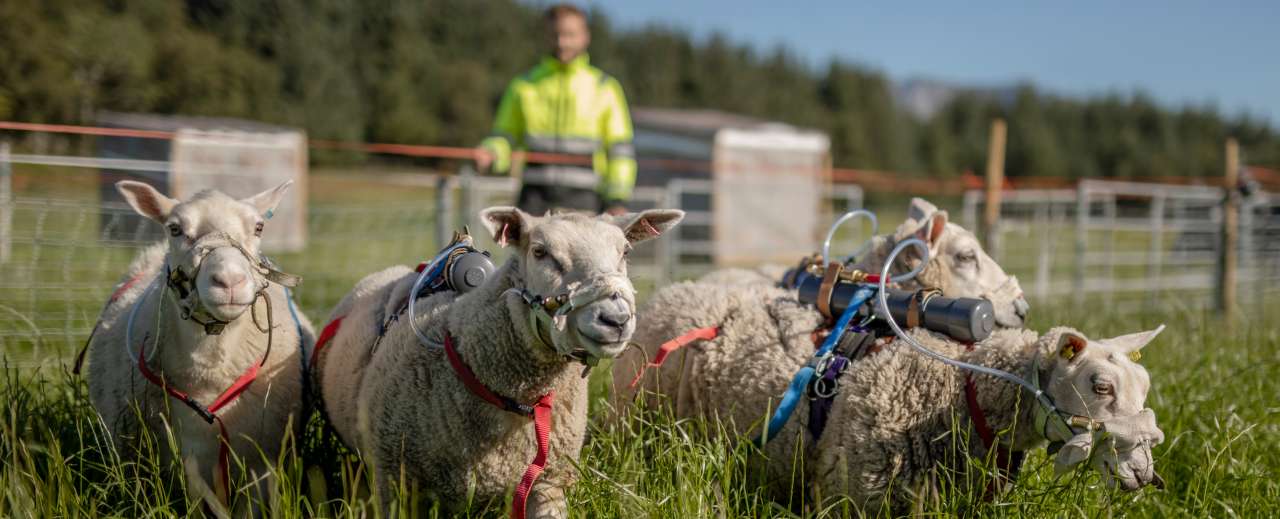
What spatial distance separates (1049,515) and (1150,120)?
75.7 meters

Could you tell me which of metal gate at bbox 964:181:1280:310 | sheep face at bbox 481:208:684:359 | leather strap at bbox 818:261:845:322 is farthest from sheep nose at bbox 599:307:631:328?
metal gate at bbox 964:181:1280:310

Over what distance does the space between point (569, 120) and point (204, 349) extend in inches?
126

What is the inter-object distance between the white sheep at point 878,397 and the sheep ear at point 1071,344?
0.02 meters

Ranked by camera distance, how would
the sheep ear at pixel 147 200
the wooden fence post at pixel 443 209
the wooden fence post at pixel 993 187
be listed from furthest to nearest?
the wooden fence post at pixel 993 187
the wooden fence post at pixel 443 209
the sheep ear at pixel 147 200

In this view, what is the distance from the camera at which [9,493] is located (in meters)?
2.46

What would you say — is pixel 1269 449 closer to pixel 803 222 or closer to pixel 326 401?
pixel 326 401

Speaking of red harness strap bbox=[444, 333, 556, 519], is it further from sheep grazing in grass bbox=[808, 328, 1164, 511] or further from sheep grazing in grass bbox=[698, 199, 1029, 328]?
sheep grazing in grass bbox=[698, 199, 1029, 328]

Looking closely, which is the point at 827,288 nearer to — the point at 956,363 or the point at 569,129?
the point at 956,363

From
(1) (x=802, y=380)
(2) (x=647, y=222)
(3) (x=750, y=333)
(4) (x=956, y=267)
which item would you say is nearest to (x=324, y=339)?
(2) (x=647, y=222)

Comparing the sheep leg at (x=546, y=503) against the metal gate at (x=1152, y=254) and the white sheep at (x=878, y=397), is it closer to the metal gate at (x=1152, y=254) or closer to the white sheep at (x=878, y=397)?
the white sheep at (x=878, y=397)

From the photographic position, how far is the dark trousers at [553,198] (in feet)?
19.6

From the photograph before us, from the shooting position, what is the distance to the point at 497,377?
2.85m

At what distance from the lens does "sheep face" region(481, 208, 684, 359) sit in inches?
95.0

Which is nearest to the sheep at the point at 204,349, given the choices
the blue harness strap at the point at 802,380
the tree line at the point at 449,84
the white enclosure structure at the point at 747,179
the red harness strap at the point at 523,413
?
the red harness strap at the point at 523,413
